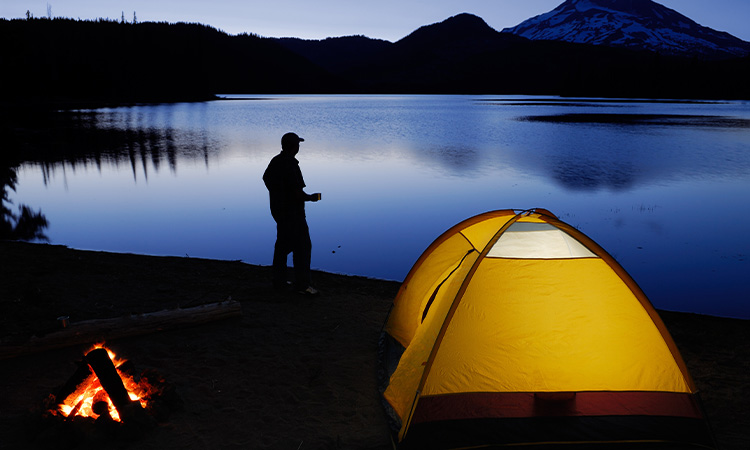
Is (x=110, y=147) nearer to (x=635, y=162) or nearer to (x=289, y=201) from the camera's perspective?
(x=289, y=201)

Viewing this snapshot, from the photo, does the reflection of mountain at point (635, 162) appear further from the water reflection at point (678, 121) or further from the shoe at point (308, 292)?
the shoe at point (308, 292)

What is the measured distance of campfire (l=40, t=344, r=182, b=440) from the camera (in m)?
4.42

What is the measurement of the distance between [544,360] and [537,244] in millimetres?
1190

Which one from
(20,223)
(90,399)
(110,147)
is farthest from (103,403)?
(110,147)

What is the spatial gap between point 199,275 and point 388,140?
34.4 m

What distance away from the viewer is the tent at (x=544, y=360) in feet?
15.2

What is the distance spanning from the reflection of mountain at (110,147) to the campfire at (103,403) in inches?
879

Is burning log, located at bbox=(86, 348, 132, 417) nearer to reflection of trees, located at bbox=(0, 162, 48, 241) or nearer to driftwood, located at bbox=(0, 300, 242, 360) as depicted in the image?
driftwood, located at bbox=(0, 300, 242, 360)

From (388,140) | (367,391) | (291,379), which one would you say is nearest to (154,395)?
(291,379)

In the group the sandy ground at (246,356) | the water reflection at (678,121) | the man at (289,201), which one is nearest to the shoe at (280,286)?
the sandy ground at (246,356)

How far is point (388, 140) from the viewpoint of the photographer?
1681 inches

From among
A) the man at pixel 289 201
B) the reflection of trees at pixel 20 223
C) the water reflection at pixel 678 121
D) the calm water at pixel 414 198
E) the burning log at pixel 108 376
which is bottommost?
the reflection of trees at pixel 20 223

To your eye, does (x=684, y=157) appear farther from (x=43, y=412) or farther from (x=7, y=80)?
(x=7, y=80)

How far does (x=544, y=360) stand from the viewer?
4.95 meters
